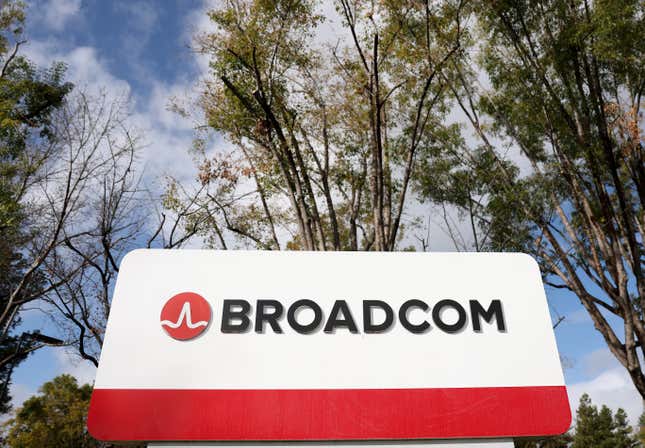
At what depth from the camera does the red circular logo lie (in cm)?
243

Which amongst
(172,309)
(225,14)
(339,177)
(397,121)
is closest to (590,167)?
(397,121)

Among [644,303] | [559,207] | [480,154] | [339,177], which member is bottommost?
[644,303]

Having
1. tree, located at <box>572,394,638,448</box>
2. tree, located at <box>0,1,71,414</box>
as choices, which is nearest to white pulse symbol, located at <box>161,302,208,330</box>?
tree, located at <box>0,1,71,414</box>

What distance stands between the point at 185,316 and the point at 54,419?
2137 cm

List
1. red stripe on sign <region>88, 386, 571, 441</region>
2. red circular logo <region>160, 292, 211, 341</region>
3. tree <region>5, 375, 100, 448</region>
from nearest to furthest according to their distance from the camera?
red stripe on sign <region>88, 386, 571, 441</region> → red circular logo <region>160, 292, 211, 341</region> → tree <region>5, 375, 100, 448</region>

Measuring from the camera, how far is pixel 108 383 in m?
2.32

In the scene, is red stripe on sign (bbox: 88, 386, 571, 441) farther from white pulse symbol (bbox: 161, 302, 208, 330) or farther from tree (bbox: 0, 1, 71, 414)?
tree (bbox: 0, 1, 71, 414)

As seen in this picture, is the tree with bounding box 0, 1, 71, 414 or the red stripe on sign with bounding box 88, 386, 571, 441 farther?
the tree with bounding box 0, 1, 71, 414

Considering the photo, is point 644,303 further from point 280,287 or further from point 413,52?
point 280,287

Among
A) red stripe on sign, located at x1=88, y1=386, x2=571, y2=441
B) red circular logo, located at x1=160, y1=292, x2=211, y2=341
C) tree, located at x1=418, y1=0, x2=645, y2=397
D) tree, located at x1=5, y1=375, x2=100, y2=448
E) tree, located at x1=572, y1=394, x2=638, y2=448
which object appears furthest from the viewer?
tree, located at x1=572, y1=394, x2=638, y2=448

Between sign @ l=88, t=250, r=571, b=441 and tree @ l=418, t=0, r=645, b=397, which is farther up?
tree @ l=418, t=0, r=645, b=397

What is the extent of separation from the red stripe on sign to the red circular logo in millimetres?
320

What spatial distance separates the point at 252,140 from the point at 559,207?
684cm

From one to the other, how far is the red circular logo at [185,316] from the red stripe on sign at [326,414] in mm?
320
